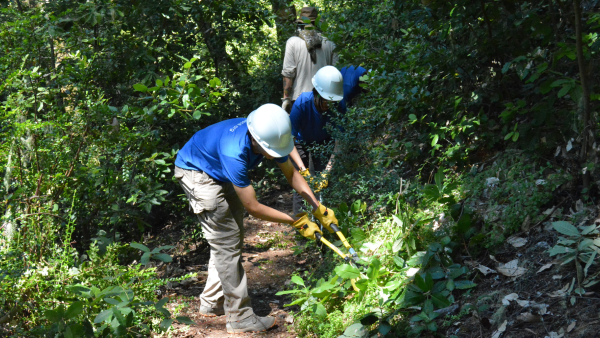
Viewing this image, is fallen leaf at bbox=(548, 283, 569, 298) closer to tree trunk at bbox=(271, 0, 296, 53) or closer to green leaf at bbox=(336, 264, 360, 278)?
green leaf at bbox=(336, 264, 360, 278)

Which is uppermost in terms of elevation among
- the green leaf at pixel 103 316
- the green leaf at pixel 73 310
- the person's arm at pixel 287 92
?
the person's arm at pixel 287 92

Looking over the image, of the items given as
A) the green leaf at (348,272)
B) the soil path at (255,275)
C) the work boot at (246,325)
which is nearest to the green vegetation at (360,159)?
the green leaf at (348,272)

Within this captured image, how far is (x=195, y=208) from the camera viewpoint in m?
4.07

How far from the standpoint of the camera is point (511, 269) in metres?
3.33

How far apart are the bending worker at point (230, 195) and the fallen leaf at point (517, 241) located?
1.31m

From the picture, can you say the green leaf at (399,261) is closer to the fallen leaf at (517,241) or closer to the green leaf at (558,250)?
the fallen leaf at (517,241)

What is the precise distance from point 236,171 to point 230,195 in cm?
64

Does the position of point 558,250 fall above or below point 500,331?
above

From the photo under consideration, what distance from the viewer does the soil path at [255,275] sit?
4.11 metres

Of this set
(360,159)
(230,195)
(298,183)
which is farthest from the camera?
(360,159)

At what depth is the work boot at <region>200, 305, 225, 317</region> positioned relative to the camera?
4.35 metres

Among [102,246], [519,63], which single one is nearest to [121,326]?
[102,246]

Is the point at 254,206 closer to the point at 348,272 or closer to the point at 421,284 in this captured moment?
the point at 348,272

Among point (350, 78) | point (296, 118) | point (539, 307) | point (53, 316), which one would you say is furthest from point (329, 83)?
point (53, 316)
